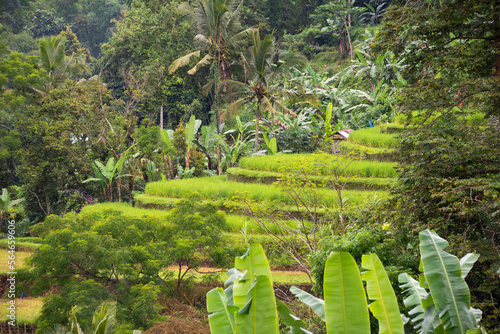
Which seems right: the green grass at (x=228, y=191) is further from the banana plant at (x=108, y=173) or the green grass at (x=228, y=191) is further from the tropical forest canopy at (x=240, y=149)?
the banana plant at (x=108, y=173)

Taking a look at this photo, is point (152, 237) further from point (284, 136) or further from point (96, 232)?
point (284, 136)

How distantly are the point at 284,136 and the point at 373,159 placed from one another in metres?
4.35

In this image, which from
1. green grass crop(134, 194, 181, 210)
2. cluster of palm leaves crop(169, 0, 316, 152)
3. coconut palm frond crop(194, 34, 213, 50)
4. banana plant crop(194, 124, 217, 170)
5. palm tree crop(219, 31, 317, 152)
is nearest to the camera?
green grass crop(134, 194, 181, 210)

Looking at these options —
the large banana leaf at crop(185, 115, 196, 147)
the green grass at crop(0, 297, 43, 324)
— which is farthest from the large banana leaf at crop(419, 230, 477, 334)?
the large banana leaf at crop(185, 115, 196, 147)

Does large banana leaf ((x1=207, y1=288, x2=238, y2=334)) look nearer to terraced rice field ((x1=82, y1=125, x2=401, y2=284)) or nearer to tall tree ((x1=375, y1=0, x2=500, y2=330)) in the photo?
tall tree ((x1=375, y1=0, x2=500, y2=330))

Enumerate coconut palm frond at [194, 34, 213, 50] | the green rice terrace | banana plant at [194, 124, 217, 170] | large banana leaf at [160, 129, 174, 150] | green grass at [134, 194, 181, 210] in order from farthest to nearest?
1. coconut palm frond at [194, 34, 213, 50]
2. banana plant at [194, 124, 217, 170]
3. large banana leaf at [160, 129, 174, 150]
4. green grass at [134, 194, 181, 210]
5. the green rice terrace

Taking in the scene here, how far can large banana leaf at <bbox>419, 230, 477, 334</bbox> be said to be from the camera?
166 centimetres

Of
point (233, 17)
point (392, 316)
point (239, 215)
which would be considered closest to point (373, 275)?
point (392, 316)

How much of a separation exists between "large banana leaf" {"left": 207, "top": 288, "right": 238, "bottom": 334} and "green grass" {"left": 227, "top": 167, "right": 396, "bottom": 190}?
682 cm

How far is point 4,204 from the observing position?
40.2ft

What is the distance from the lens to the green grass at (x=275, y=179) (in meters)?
9.34

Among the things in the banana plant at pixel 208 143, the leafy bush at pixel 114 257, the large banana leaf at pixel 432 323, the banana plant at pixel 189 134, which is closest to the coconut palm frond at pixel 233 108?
the banana plant at pixel 208 143

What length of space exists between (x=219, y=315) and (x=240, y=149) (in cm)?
1327

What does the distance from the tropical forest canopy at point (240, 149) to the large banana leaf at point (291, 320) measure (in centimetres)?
26
